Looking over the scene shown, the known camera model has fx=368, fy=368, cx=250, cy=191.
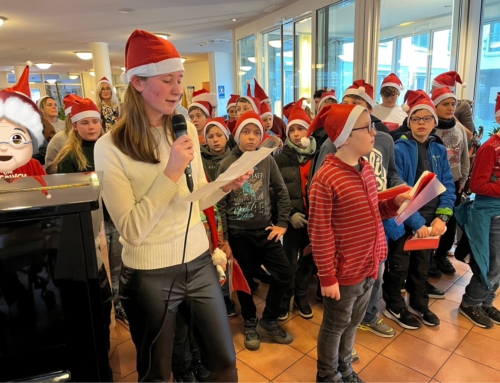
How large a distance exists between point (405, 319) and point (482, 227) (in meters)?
0.74

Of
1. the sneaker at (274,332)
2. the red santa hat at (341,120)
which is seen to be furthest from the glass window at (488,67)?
the sneaker at (274,332)

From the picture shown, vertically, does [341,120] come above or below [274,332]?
above

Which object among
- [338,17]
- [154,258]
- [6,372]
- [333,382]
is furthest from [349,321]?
[338,17]

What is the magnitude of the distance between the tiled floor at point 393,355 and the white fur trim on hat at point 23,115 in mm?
1184

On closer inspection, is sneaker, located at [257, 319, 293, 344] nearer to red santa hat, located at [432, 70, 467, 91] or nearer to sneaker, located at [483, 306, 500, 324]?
sneaker, located at [483, 306, 500, 324]

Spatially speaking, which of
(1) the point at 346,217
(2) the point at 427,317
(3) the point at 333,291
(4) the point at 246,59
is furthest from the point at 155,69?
(4) the point at 246,59

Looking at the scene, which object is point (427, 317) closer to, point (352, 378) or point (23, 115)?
point (352, 378)

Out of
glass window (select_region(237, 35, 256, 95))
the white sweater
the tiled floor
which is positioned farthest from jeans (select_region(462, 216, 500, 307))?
glass window (select_region(237, 35, 256, 95))

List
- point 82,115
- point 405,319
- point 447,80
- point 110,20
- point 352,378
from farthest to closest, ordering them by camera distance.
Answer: point 110,20 → point 447,80 → point 82,115 → point 405,319 → point 352,378

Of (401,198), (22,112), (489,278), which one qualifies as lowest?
(489,278)

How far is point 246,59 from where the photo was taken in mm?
7660

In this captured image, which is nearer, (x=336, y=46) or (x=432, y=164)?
(x=432, y=164)

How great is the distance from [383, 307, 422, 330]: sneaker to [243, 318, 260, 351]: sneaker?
905 mm

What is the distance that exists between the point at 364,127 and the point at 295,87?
468 centimetres
